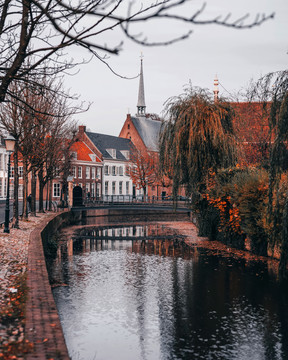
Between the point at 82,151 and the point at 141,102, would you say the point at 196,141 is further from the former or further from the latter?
the point at 141,102

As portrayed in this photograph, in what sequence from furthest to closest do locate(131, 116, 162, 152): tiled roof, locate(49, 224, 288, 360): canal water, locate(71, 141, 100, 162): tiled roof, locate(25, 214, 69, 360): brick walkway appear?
locate(131, 116, 162, 152): tiled roof, locate(71, 141, 100, 162): tiled roof, locate(49, 224, 288, 360): canal water, locate(25, 214, 69, 360): brick walkway

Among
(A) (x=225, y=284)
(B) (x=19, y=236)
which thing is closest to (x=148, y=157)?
(B) (x=19, y=236)

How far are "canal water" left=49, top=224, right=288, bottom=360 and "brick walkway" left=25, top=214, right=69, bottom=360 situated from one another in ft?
3.34

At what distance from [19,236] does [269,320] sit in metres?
11.6

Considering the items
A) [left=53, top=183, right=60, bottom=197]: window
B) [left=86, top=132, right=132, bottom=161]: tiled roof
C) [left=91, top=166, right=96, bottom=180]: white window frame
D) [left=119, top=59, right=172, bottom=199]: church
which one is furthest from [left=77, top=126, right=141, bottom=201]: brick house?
[left=53, top=183, right=60, bottom=197]: window

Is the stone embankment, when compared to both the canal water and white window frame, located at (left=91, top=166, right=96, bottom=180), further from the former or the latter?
white window frame, located at (left=91, top=166, right=96, bottom=180)

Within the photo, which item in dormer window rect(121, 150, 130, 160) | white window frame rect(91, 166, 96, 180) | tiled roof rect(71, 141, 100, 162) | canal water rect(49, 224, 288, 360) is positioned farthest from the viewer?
dormer window rect(121, 150, 130, 160)

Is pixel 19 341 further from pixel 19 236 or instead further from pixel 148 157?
pixel 148 157

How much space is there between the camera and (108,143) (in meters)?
71.2

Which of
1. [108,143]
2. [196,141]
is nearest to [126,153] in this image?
[108,143]

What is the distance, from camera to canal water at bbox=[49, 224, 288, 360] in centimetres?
897

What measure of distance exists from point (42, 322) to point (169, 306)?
506 centimetres

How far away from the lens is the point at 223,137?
72.3 ft

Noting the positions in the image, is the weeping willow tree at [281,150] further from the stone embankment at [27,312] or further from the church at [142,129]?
the church at [142,129]
